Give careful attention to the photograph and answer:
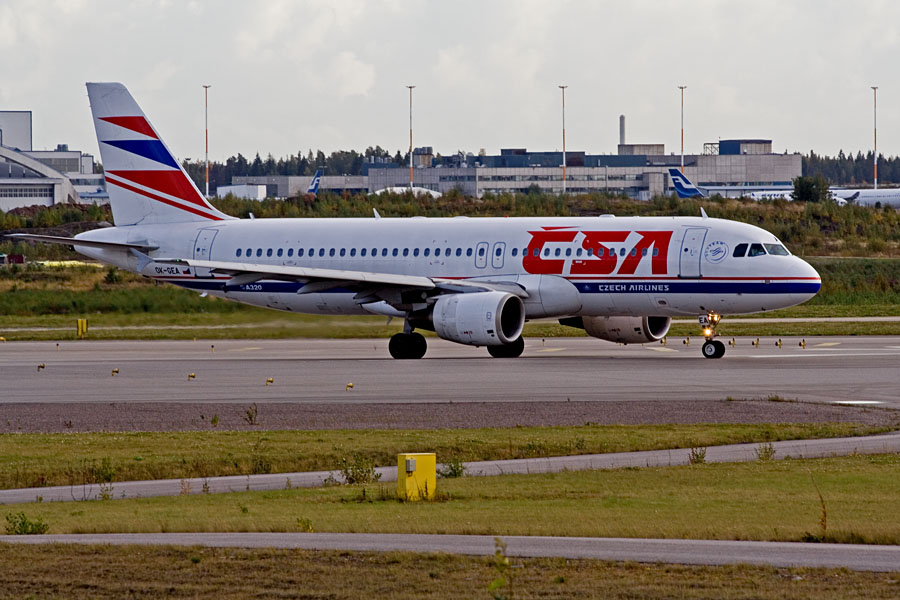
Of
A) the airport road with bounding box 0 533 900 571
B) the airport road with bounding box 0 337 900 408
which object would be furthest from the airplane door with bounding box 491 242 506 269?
the airport road with bounding box 0 533 900 571

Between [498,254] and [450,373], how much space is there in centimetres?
654

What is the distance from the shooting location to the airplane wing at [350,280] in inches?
1540

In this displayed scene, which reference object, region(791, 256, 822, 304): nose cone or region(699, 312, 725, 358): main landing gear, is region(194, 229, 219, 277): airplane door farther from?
region(791, 256, 822, 304): nose cone

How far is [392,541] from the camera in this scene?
46.3 ft

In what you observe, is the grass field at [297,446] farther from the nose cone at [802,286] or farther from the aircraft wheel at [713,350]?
the aircraft wheel at [713,350]

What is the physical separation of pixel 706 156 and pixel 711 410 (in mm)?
166109

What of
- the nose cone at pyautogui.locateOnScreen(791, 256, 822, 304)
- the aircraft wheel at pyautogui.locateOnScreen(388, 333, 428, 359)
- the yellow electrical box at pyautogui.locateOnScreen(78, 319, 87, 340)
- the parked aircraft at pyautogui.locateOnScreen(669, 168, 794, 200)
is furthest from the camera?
the parked aircraft at pyautogui.locateOnScreen(669, 168, 794, 200)

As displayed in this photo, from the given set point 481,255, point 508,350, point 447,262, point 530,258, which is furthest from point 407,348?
point 530,258

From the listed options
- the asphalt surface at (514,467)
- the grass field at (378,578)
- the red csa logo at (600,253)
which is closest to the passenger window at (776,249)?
the red csa logo at (600,253)

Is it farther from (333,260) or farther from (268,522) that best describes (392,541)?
(333,260)

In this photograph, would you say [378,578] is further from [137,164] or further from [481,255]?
[137,164]

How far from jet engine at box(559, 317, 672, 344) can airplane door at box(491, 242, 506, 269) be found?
2948mm

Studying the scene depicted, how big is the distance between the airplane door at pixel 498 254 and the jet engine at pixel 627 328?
2.95 meters

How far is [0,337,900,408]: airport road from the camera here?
29.5m
